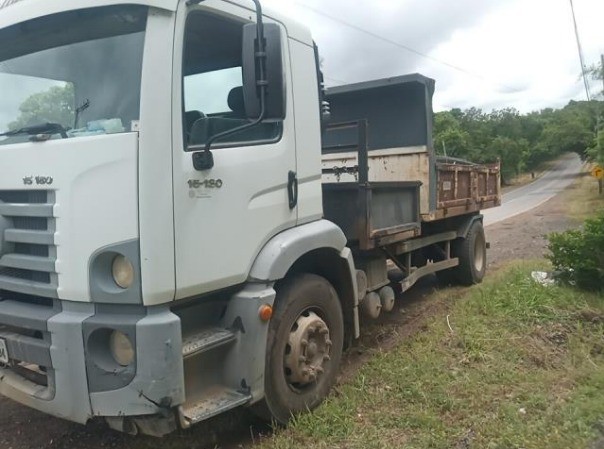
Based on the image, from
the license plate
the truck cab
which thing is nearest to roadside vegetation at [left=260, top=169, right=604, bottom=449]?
the truck cab

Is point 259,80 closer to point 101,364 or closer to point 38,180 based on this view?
point 38,180

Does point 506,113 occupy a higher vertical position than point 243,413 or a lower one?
higher

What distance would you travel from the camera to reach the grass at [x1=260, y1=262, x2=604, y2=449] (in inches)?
130

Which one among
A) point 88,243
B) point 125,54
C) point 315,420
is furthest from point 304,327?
point 125,54

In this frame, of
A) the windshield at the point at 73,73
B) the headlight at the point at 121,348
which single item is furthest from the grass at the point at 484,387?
the windshield at the point at 73,73

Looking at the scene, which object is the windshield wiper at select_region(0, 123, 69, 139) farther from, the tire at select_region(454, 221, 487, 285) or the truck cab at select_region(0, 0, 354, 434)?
the tire at select_region(454, 221, 487, 285)

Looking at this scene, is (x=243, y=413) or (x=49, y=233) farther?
(x=243, y=413)

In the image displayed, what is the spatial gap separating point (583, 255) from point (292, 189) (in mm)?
4201

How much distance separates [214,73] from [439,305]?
4.27 metres

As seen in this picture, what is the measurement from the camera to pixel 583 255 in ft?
20.2

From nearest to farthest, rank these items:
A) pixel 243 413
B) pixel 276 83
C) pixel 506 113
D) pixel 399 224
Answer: pixel 276 83
pixel 243 413
pixel 399 224
pixel 506 113

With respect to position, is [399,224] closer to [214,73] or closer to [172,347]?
[214,73]

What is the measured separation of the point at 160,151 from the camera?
8.71ft

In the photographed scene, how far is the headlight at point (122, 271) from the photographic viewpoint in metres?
2.65
